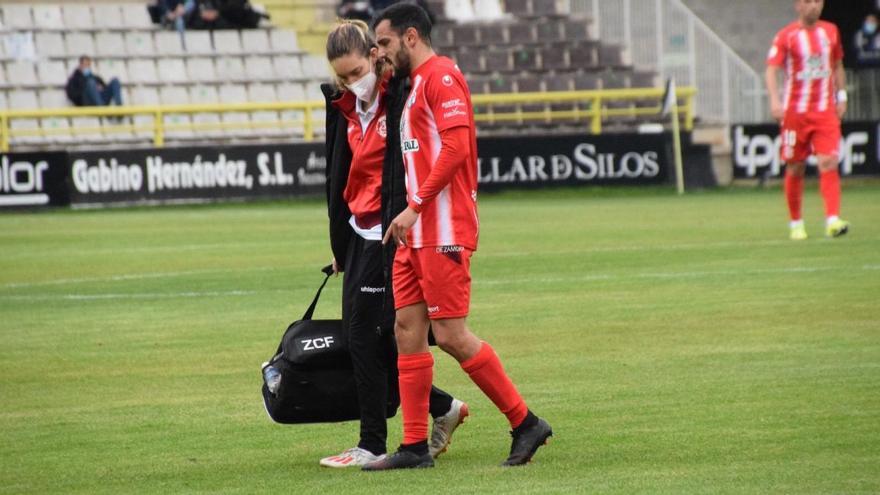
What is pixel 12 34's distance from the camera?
34.2 meters

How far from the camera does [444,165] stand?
6.68 meters

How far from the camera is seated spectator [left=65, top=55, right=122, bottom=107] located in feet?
104

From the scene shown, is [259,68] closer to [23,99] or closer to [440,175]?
[23,99]

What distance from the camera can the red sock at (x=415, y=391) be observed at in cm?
698

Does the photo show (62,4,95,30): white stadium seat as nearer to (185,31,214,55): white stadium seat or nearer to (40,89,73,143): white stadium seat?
(185,31,214,55): white stadium seat

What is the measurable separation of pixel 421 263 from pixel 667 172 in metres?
24.7

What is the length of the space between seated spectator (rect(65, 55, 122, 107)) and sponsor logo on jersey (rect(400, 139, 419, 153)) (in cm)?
2558

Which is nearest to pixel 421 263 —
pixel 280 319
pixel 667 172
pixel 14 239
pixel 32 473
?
pixel 32 473

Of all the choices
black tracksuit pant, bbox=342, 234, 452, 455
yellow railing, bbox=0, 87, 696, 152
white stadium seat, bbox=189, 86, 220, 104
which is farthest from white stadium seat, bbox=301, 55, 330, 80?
black tracksuit pant, bbox=342, 234, 452, 455

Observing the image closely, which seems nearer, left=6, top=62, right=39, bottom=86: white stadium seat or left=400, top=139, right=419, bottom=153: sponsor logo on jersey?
left=400, top=139, right=419, bottom=153: sponsor logo on jersey

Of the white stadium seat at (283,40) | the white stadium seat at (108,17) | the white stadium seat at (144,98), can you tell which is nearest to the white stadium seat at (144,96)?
the white stadium seat at (144,98)

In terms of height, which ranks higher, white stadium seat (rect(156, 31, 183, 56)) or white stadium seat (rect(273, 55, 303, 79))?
white stadium seat (rect(156, 31, 183, 56))

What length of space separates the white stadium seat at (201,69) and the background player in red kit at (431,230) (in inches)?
1141

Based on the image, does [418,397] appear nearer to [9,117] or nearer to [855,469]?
[855,469]
